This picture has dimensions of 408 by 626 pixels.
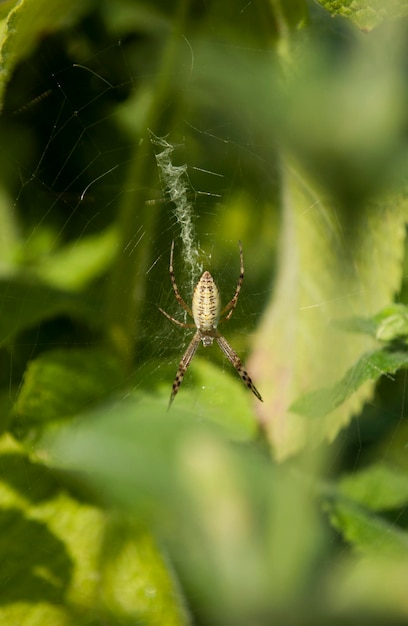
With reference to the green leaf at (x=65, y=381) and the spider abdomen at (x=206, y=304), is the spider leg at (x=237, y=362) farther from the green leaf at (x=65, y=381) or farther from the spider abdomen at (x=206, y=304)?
the green leaf at (x=65, y=381)

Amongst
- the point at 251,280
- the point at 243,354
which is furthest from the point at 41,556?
the point at 251,280

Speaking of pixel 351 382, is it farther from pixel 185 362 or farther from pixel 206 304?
pixel 206 304

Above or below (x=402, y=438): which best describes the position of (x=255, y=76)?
above

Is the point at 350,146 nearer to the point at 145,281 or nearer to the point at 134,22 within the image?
the point at 134,22

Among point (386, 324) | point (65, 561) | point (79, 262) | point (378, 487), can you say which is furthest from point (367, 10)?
point (65, 561)

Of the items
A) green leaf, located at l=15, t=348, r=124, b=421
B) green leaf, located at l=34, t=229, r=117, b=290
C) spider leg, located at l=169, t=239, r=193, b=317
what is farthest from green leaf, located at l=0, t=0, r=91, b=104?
spider leg, located at l=169, t=239, r=193, b=317

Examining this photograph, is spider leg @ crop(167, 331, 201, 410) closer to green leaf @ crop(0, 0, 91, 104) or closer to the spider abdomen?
the spider abdomen

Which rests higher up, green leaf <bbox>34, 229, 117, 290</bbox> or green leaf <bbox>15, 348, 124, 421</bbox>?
green leaf <bbox>34, 229, 117, 290</bbox>
